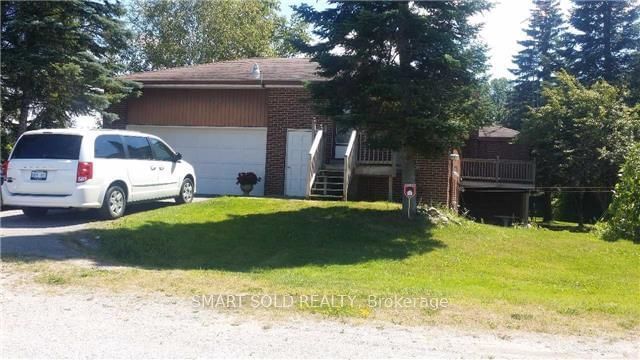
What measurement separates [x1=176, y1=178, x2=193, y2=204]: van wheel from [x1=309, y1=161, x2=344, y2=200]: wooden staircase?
314 cm

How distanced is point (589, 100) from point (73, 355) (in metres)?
24.7

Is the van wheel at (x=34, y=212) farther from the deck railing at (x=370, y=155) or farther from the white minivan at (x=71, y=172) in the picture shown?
the deck railing at (x=370, y=155)

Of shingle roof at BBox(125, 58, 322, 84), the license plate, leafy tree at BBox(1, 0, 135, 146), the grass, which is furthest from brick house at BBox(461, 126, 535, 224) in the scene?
the license plate

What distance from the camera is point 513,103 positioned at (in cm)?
4244

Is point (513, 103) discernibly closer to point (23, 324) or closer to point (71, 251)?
point (71, 251)

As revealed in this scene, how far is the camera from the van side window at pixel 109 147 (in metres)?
11.1

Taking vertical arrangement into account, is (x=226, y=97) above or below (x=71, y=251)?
above

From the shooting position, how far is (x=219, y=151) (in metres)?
18.7

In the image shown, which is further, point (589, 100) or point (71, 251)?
point (589, 100)

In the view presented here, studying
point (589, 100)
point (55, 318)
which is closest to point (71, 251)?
point (55, 318)

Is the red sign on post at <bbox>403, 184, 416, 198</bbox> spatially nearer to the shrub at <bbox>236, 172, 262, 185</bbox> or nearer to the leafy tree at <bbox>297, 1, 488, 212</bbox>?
the leafy tree at <bbox>297, 1, 488, 212</bbox>

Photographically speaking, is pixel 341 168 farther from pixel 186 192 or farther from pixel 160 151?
pixel 160 151

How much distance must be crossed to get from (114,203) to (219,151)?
733 cm

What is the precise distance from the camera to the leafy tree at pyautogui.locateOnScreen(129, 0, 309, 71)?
36.1m
